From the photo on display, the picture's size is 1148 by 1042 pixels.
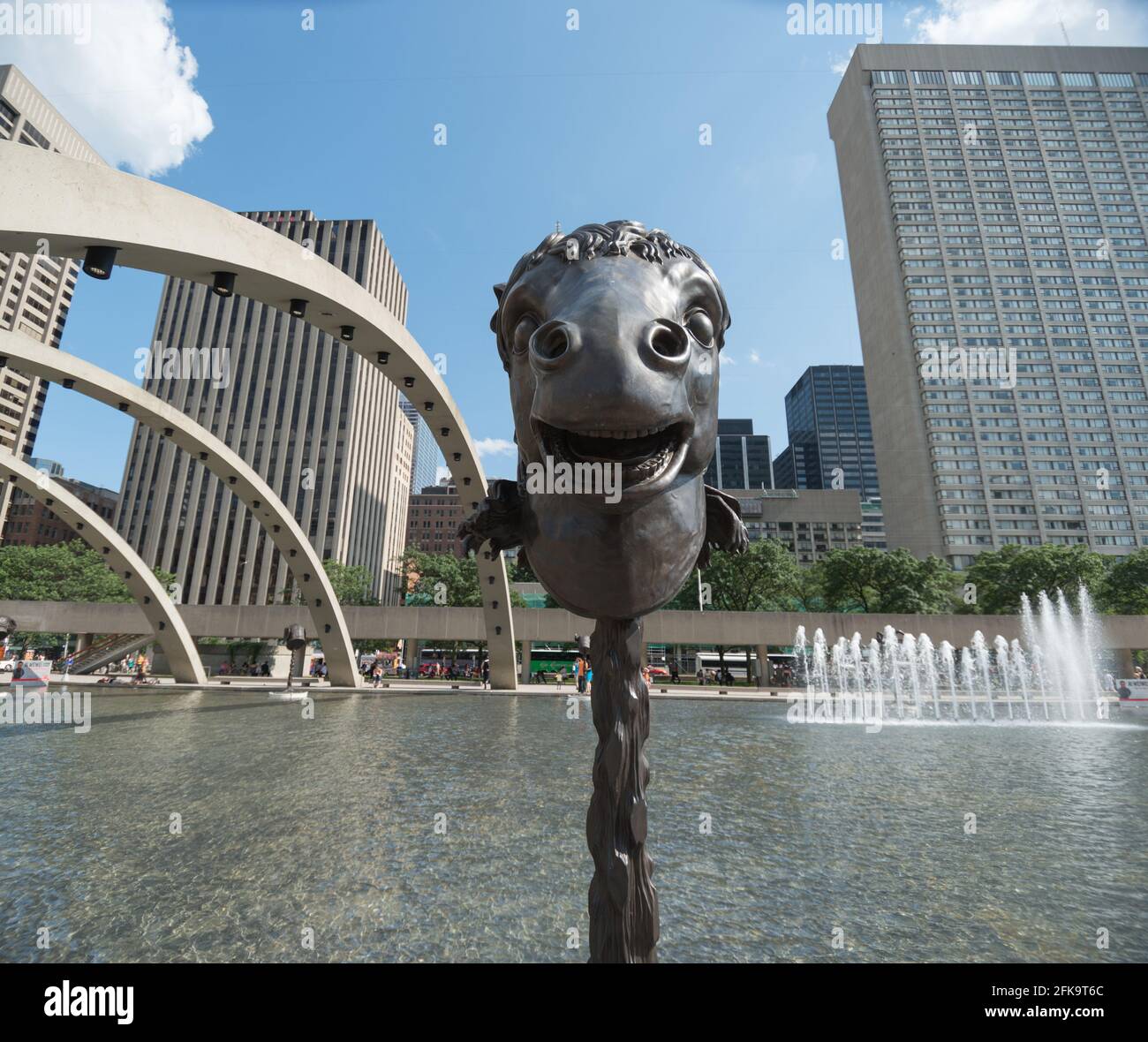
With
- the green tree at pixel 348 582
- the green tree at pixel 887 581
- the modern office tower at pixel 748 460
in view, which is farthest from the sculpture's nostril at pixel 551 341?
the modern office tower at pixel 748 460

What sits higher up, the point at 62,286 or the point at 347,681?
the point at 62,286

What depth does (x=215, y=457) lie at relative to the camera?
21609 mm

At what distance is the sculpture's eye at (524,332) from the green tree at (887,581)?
50.3m

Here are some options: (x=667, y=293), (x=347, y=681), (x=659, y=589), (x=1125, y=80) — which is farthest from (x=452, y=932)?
(x=1125, y=80)

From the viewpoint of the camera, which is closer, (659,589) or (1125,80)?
(659,589)

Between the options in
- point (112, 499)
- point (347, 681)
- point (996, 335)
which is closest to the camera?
point (347, 681)

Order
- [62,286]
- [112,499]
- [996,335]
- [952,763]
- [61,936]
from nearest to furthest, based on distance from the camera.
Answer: [61,936] < [952,763] < [996,335] < [62,286] < [112,499]

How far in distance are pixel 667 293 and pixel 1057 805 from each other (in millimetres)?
9354

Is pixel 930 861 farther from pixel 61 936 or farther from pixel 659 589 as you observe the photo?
pixel 61 936

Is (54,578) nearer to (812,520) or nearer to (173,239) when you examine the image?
(173,239)

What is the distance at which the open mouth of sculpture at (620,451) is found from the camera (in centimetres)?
137

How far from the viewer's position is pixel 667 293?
153 cm

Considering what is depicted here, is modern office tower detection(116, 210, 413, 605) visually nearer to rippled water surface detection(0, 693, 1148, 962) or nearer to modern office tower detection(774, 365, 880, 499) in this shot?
rippled water surface detection(0, 693, 1148, 962)

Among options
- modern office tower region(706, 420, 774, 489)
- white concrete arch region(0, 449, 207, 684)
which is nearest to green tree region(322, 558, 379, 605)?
white concrete arch region(0, 449, 207, 684)
